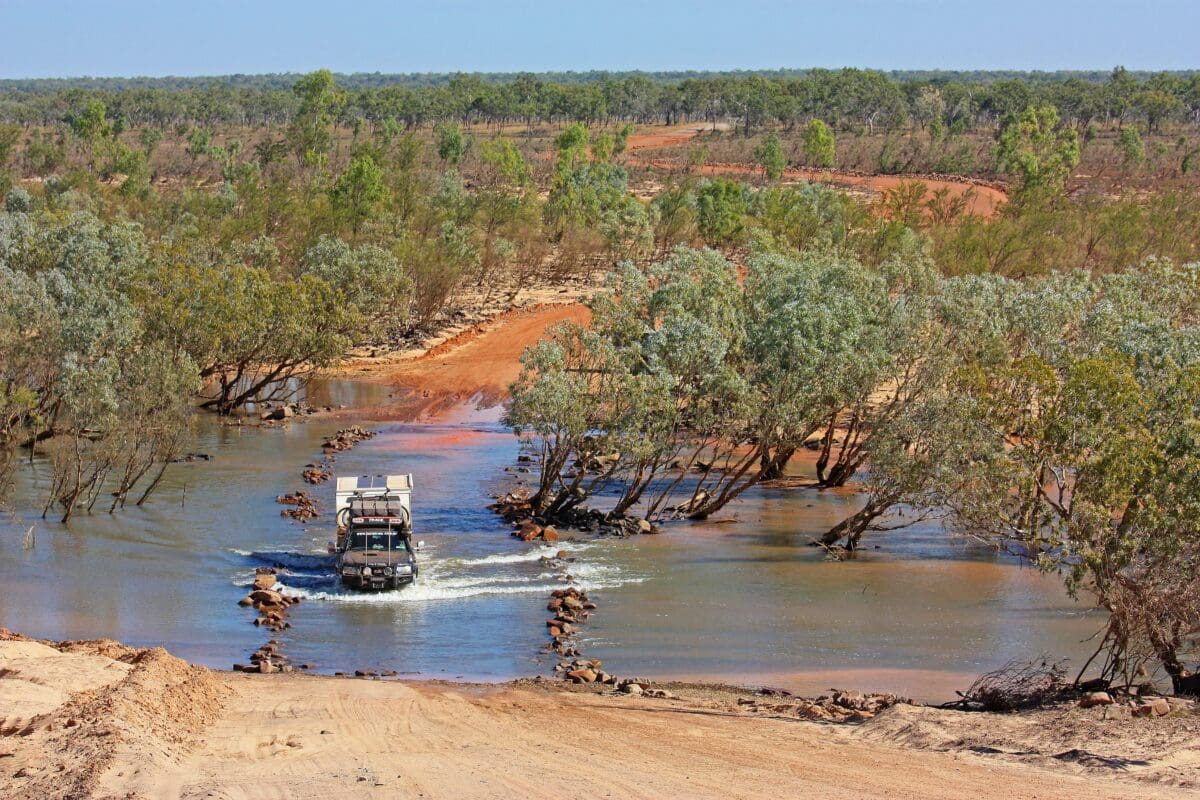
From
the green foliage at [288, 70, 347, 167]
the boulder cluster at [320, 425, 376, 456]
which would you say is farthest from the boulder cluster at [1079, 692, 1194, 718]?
the green foliage at [288, 70, 347, 167]

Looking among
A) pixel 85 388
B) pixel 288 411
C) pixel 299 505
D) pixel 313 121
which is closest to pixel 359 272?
pixel 288 411

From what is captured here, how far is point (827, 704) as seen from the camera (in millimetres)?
22422

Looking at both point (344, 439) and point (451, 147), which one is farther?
point (451, 147)

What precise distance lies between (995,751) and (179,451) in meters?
24.3

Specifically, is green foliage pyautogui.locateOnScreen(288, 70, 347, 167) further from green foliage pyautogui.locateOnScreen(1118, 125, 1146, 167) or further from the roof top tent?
green foliage pyautogui.locateOnScreen(1118, 125, 1146, 167)

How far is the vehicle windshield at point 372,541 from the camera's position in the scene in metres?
29.8

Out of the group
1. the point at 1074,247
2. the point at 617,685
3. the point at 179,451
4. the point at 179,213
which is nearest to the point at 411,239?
the point at 179,213

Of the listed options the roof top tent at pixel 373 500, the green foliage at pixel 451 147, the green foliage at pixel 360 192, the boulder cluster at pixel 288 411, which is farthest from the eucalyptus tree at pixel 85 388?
the green foliage at pixel 451 147

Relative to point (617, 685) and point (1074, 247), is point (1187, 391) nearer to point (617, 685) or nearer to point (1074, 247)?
point (617, 685)

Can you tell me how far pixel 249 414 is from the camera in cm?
5006

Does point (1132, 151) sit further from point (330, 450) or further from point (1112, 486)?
point (1112, 486)

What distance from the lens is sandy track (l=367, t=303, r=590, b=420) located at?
53.4 m

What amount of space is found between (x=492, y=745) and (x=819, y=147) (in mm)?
108431

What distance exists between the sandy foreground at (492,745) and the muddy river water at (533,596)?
3.33 meters
